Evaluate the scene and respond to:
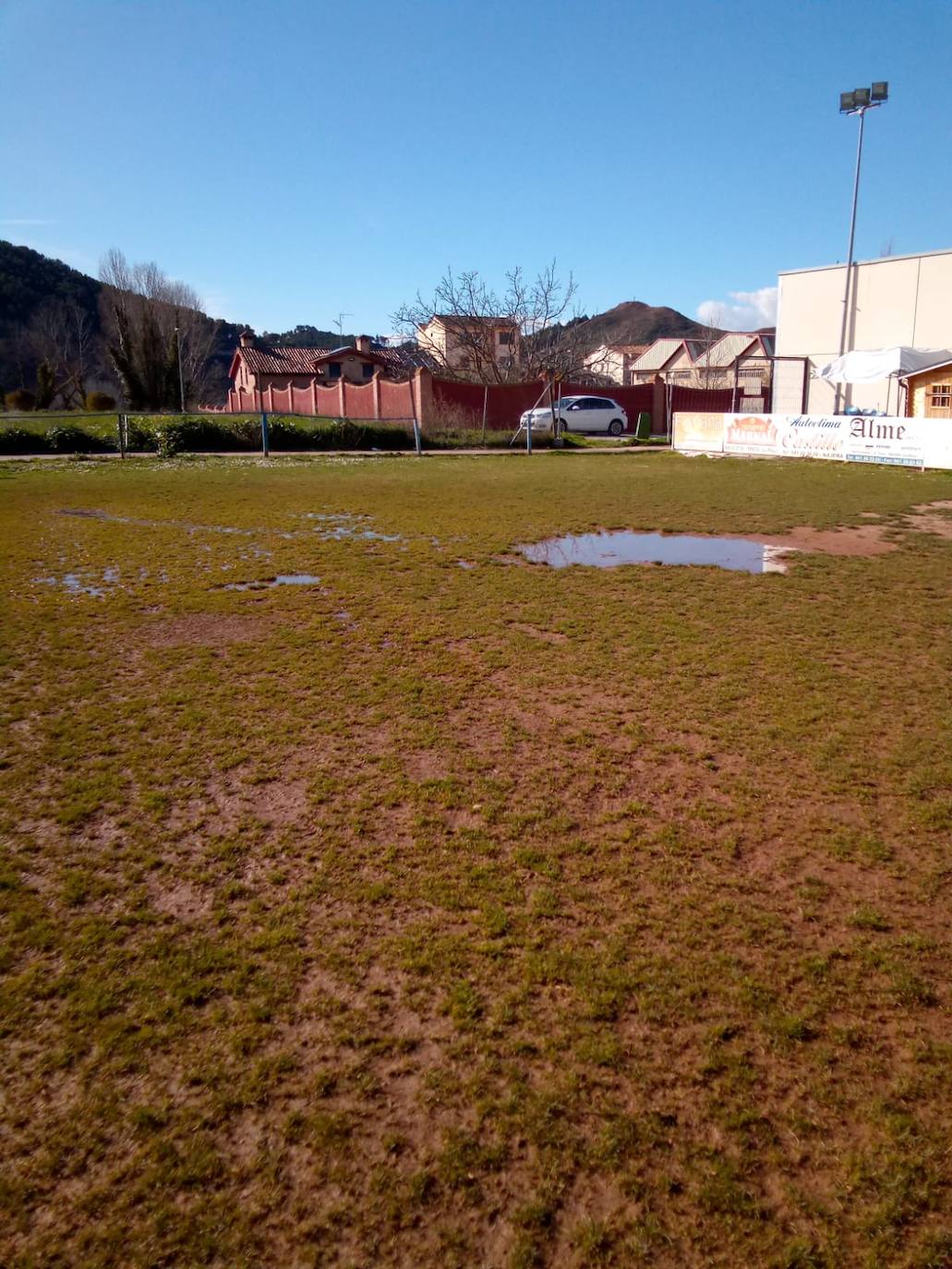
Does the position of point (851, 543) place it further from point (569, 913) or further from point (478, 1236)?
point (478, 1236)

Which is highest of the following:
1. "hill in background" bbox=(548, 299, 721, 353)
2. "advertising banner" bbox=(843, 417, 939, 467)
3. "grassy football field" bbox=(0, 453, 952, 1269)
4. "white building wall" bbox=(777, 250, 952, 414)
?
"hill in background" bbox=(548, 299, 721, 353)

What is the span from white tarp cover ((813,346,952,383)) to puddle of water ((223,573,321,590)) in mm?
27503

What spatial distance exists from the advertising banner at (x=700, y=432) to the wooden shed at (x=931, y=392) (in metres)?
5.93

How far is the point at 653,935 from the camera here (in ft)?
11.1

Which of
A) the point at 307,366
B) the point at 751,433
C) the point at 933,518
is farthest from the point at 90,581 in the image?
the point at 307,366

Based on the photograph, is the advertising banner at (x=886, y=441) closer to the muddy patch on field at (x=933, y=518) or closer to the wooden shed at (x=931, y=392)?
the wooden shed at (x=931, y=392)

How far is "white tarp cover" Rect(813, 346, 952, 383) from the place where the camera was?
3175 centimetres

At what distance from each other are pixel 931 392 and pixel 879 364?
19.7 feet

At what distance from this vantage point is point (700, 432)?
29.2 metres

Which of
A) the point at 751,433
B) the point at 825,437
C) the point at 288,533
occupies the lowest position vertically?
the point at 288,533

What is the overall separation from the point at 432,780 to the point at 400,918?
4.09ft

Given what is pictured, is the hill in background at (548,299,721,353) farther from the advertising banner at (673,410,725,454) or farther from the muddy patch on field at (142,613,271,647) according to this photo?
the muddy patch on field at (142,613,271,647)

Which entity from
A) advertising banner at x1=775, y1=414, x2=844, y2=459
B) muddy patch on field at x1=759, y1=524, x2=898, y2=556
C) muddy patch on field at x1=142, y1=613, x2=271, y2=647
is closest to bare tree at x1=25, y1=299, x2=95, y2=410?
advertising banner at x1=775, y1=414, x2=844, y2=459

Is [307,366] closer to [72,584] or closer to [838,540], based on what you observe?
[838,540]
